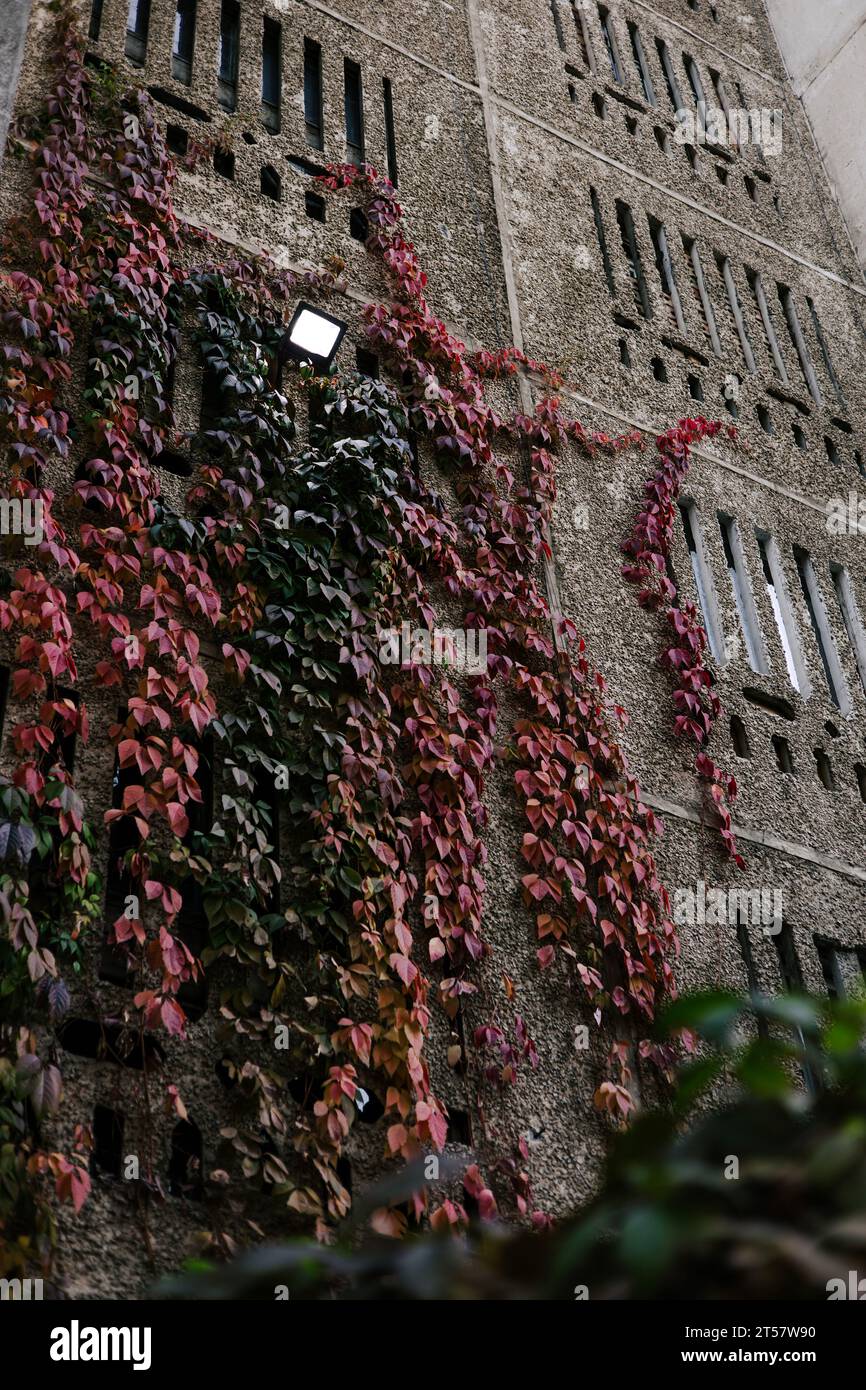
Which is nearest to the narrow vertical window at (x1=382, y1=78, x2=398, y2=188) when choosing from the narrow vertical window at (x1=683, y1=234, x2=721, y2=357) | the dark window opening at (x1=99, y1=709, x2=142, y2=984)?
the narrow vertical window at (x1=683, y1=234, x2=721, y2=357)

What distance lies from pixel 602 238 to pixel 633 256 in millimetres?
272

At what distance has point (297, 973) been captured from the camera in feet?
14.5

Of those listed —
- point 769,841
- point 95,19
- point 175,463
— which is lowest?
point 769,841

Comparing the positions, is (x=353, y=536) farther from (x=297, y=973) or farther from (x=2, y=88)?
(x=2, y=88)

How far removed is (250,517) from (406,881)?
158 cm

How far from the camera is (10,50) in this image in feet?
20.3

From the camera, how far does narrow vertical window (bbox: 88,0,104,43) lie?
6883 mm

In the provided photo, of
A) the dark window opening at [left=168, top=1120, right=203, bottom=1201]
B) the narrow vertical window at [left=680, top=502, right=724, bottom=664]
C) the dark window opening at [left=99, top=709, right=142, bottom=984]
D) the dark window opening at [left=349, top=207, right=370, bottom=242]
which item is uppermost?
the dark window opening at [left=349, top=207, right=370, bottom=242]

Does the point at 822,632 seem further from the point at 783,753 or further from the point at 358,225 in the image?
the point at 358,225

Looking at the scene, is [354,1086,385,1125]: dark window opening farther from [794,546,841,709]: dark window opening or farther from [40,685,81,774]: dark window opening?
[794,546,841,709]: dark window opening

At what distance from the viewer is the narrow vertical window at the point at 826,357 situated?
29.0 feet

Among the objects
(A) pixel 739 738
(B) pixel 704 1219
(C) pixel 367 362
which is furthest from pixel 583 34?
(B) pixel 704 1219

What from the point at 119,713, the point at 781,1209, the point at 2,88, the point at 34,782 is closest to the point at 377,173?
the point at 2,88

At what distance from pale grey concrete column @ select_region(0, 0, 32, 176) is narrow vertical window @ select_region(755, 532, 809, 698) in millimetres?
4274
